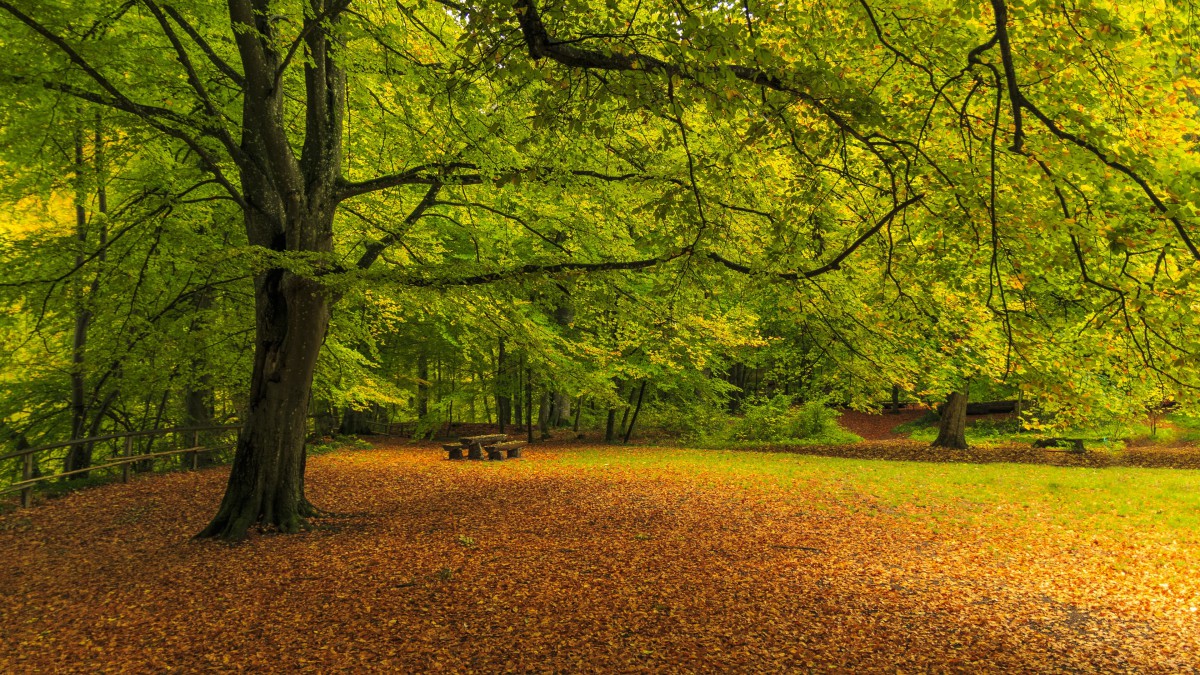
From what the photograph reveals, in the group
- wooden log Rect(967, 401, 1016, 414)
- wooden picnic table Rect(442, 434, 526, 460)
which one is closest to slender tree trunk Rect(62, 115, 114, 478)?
wooden picnic table Rect(442, 434, 526, 460)

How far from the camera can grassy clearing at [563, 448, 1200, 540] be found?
9.48 meters

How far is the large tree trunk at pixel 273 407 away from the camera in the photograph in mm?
8000

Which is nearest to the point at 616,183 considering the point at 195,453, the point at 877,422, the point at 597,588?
the point at 597,588

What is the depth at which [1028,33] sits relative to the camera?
6.03m

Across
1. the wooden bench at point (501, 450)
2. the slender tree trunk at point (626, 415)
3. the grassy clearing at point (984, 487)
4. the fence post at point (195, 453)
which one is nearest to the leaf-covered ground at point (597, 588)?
the grassy clearing at point (984, 487)

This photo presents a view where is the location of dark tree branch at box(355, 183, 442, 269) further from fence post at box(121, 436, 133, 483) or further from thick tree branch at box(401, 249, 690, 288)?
fence post at box(121, 436, 133, 483)

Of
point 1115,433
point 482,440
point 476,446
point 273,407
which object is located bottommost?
point 1115,433

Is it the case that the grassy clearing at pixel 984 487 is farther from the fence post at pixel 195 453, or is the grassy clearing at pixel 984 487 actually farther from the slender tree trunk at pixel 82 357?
the slender tree trunk at pixel 82 357

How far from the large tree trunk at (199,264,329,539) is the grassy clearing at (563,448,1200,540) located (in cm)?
794

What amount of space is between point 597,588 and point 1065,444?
16.9 metres

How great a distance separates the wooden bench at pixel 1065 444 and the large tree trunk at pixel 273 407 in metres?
17.9

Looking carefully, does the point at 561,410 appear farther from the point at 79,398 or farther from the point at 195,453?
the point at 79,398

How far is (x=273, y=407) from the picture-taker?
8016 millimetres

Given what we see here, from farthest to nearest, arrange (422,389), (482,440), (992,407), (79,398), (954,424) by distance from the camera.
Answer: (992,407) → (422,389) → (954,424) → (482,440) → (79,398)
